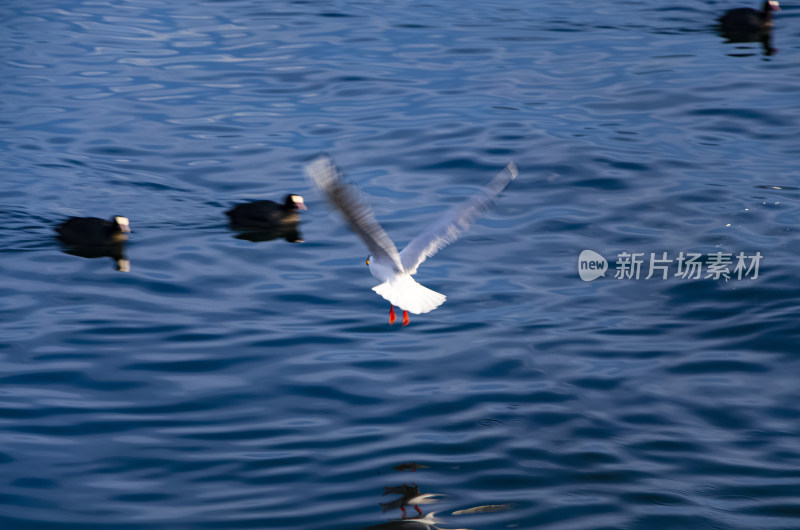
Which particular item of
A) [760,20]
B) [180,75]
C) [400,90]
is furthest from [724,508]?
[760,20]

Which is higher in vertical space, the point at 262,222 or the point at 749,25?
the point at 749,25

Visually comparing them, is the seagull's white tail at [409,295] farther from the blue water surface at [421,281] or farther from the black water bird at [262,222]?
the black water bird at [262,222]

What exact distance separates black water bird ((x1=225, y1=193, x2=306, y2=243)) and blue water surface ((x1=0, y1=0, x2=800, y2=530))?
0.75ft

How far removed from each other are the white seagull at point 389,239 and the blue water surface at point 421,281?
1128 millimetres

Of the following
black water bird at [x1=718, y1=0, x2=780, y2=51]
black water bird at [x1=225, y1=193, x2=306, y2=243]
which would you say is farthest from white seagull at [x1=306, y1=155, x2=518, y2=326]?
black water bird at [x1=718, y1=0, x2=780, y2=51]

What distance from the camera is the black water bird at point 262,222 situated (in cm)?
→ 1286

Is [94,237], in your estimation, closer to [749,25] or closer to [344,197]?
[344,197]

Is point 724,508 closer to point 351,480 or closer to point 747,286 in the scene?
point 351,480

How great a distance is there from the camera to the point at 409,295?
822cm

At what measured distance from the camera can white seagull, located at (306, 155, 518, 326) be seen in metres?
7.33

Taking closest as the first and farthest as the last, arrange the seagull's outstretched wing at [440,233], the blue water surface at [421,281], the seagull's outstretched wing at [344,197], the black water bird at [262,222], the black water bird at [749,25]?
the seagull's outstretched wing at [344,197] → the blue water surface at [421,281] → the seagull's outstretched wing at [440,233] → the black water bird at [262,222] → the black water bird at [749,25]

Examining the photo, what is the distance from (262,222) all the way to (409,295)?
5.05 metres

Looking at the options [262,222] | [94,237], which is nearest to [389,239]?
[262,222]

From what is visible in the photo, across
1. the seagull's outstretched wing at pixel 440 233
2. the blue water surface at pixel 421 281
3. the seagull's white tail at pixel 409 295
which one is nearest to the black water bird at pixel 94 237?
the blue water surface at pixel 421 281
